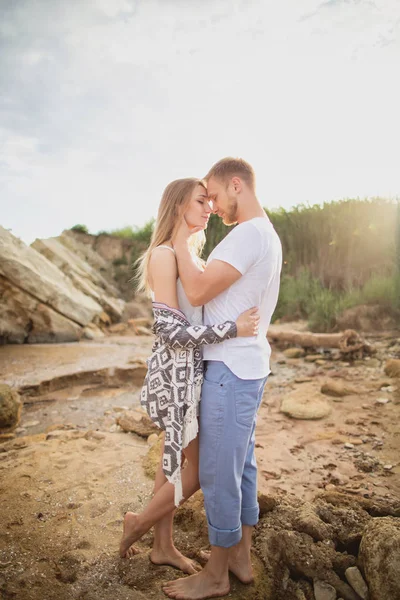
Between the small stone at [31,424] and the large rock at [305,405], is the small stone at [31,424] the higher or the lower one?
the lower one

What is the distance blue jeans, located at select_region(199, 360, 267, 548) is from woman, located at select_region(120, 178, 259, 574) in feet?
0.28

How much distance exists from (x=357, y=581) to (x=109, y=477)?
1963 mm

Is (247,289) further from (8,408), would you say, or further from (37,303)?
(37,303)

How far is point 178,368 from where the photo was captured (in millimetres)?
1989

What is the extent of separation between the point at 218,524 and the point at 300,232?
535 inches

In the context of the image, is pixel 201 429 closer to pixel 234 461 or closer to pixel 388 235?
pixel 234 461

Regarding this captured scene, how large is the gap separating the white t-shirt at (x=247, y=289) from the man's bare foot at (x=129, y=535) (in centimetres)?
107

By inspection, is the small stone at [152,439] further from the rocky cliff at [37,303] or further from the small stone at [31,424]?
the rocky cliff at [37,303]

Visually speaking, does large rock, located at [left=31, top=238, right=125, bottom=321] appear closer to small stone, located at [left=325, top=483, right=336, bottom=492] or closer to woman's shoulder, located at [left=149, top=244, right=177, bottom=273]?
small stone, located at [left=325, top=483, right=336, bottom=492]

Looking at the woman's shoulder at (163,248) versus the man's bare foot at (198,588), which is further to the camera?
the woman's shoulder at (163,248)

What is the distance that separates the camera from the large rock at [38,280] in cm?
948

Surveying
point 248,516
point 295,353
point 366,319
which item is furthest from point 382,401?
point 366,319

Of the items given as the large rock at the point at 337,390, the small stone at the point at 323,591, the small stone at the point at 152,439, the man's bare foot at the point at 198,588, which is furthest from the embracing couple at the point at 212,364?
the large rock at the point at 337,390

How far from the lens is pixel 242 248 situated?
184 cm
